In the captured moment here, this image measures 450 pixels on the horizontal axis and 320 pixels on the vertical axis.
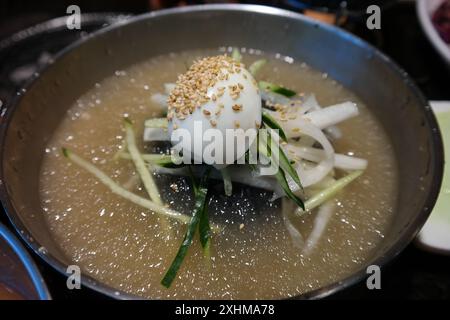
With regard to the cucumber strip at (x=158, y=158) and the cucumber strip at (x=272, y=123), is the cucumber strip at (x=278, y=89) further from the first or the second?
the cucumber strip at (x=158, y=158)

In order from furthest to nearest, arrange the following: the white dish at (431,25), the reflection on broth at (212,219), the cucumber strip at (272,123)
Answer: the white dish at (431,25), the cucumber strip at (272,123), the reflection on broth at (212,219)

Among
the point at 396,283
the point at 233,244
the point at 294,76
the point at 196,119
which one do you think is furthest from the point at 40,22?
the point at 396,283

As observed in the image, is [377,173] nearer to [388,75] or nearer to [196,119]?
[388,75]

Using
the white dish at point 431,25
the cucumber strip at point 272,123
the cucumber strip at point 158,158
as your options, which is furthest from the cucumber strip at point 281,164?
the white dish at point 431,25

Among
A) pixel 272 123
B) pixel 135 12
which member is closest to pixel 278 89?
pixel 272 123

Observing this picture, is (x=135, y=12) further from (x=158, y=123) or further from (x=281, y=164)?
(x=281, y=164)

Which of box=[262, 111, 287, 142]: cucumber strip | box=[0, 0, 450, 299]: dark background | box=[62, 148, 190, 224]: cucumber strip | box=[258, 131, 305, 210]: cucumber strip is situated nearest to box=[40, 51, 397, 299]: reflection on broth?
box=[62, 148, 190, 224]: cucumber strip
